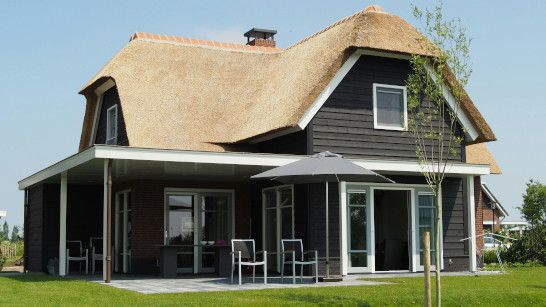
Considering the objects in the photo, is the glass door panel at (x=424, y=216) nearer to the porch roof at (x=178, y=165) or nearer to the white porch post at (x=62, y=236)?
the porch roof at (x=178, y=165)

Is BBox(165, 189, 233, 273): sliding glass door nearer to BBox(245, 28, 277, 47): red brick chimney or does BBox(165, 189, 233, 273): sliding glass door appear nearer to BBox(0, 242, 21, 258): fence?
BBox(245, 28, 277, 47): red brick chimney

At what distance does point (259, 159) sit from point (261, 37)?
948cm

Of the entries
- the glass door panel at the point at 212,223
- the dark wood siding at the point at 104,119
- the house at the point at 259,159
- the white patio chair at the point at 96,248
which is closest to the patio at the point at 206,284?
the house at the point at 259,159

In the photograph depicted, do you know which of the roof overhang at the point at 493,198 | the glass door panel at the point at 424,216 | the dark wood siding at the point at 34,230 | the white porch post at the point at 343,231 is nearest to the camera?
the white porch post at the point at 343,231

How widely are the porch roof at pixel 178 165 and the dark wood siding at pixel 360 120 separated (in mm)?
645

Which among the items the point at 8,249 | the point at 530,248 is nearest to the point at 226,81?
the point at 530,248

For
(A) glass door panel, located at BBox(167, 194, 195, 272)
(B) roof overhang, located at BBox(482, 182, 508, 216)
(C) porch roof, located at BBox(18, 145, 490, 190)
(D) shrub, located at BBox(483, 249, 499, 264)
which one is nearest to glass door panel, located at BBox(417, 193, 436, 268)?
(C) porch roof, located at BBox(18, 145, 490, 190)

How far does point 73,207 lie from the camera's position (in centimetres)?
2042

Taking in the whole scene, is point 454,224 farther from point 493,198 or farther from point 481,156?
point 493,198

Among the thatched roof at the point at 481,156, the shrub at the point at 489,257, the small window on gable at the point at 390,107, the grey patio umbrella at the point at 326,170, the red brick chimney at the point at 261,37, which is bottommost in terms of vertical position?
the shrub at the point at 489,257

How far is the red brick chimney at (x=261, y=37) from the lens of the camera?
76.9 ft

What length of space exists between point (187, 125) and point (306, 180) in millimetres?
4326

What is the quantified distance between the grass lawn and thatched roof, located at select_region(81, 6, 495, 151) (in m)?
4.69

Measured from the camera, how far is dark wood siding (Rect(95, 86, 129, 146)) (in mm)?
Result: 18922
